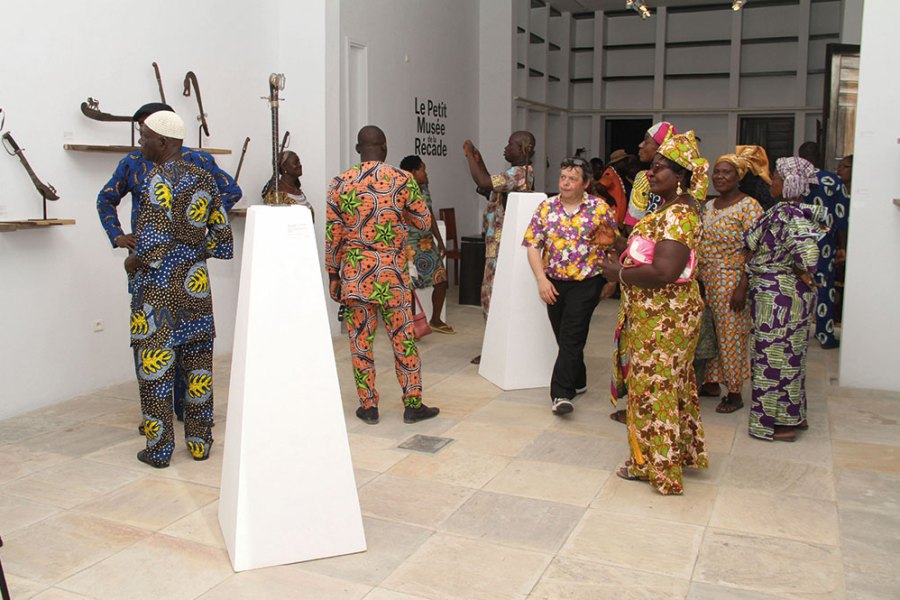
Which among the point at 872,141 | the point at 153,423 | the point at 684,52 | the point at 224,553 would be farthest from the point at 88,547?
the point at 684,52

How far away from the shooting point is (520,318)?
5.20 m

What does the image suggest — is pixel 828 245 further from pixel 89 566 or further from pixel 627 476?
pixel 89 566

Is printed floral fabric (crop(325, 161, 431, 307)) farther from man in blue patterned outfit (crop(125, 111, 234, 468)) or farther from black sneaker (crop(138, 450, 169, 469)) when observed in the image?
black sneaker (crop(138, 450, 169, 469))

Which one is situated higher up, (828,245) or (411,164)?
(411,164)

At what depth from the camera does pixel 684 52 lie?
1311cm

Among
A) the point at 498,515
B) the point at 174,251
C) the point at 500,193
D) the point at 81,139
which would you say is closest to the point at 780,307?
the point at 498,515

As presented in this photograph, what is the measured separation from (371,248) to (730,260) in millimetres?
1865

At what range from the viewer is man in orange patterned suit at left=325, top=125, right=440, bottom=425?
421cm

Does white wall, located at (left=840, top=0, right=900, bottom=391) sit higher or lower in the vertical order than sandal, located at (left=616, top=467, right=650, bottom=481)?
higher

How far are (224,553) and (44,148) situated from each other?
2.78m

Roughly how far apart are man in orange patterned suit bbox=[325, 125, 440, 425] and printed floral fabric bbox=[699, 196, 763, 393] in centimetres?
150

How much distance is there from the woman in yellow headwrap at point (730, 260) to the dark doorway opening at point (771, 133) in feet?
28.4

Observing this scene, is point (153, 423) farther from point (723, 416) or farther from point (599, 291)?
point (723, 416)

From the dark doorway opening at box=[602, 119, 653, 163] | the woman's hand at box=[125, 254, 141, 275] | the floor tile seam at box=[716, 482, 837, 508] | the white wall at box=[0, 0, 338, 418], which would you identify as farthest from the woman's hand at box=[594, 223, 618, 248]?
the dark doorway opening at box=[602, 119, 653, 163]
